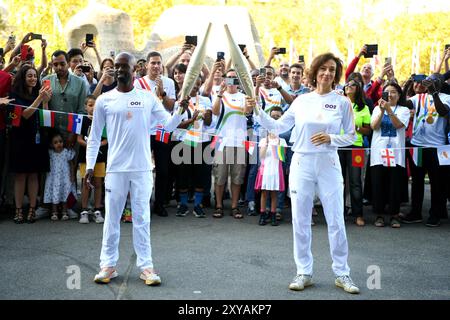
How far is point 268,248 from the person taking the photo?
24.1 ft

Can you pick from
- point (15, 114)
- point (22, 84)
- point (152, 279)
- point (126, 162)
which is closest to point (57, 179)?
point (15, 114)

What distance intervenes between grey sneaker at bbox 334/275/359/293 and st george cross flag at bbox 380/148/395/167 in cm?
359

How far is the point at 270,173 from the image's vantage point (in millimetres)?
9039

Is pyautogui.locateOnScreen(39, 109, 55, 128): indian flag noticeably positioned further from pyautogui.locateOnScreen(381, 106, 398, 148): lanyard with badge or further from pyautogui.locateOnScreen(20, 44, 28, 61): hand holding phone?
pyautogui.locateOnScreen(381, 106, 398, 148): lanyard with badge

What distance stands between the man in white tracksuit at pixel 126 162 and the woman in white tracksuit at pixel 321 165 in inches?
48.9

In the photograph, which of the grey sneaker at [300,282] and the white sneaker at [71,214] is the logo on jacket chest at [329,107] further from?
the white sneaker at [71,214]

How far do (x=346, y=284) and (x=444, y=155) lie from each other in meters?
4.15

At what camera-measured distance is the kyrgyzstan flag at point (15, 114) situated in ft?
28.1

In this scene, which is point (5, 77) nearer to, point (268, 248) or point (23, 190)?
point (23, 190)

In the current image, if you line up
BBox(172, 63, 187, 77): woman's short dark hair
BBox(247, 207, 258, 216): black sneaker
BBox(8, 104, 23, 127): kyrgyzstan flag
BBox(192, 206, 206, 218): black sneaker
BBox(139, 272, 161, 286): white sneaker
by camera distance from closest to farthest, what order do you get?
BBox(139, 272, 161, 286): white sneaker < BBox(8, 104, 23, 127): kyrgyzstan flag < BBox(192, 206, 206, 218): black sneaker < BBox(247, 207, 258, 216): black sneaker < BBox(172, 63, 187, 77): woman's short dark hair

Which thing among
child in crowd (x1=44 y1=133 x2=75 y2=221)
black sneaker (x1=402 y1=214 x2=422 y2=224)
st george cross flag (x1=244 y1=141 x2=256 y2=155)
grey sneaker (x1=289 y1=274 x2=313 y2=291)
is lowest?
black sneaker (x1=402 y1=214 x2=422 y2=224)

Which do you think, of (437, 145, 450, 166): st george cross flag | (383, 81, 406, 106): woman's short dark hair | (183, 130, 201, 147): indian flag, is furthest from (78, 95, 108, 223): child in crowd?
(437, 145, 450, 166): st george cross flag

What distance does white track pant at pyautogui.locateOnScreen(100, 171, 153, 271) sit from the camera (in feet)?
18.8

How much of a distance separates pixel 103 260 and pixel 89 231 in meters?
2.35
